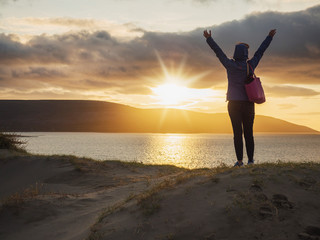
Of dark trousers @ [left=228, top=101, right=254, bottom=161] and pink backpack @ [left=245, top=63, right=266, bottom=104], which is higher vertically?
pink backpack @ [left=245, top=63, right=266, bottom=104]

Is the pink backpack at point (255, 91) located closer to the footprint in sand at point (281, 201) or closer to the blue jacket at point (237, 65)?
the blue jacket at point (237, 65)

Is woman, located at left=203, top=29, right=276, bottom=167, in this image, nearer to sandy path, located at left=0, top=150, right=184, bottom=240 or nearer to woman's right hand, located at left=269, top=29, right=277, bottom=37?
woman's right hand, located at left=269, top=29, right=277, bottom=37

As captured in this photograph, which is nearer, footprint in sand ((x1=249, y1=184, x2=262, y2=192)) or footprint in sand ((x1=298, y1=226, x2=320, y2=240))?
footprint in sand ((x1=298, y1=226, x2=320, y2=240))

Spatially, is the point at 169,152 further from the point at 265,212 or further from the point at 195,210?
the point at 265,212

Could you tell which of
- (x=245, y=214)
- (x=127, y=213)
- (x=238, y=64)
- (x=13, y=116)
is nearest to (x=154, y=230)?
(x=127, y=213)

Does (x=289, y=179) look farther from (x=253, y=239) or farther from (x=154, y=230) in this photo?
(x=154, y=230)

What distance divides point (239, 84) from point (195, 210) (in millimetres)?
3726

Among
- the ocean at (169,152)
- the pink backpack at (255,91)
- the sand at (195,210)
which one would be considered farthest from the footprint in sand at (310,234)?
the ocean at (169,152)

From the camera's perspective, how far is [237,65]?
8.03 metres

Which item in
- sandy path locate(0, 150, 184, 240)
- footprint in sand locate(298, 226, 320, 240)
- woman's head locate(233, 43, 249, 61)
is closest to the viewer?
footprint in sand locate(298, 226, 320, 240)

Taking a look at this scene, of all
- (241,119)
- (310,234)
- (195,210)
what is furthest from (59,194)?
(310,234)

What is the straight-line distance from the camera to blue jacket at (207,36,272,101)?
794cm

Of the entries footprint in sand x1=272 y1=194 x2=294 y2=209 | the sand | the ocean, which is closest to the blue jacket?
the sand

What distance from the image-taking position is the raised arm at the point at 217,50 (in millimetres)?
8023
